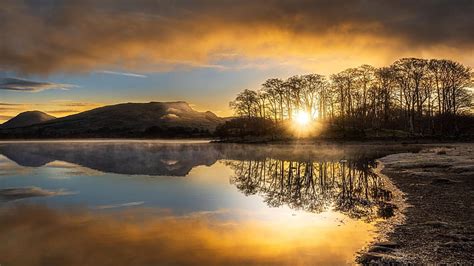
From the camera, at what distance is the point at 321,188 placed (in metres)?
23.3

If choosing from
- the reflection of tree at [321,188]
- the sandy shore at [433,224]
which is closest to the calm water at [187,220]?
the reflection of tree at [321,188]

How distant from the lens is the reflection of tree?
17422mm

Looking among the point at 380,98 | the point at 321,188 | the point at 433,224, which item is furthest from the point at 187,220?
the point at 380,98

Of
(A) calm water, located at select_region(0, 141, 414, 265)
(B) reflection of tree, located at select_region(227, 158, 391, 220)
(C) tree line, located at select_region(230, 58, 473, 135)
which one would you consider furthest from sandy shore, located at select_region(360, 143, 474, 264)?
(C) tree line, located at select_region(230, 58, 473, 135)

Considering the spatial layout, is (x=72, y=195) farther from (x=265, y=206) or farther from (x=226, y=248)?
(x=226, y=248)

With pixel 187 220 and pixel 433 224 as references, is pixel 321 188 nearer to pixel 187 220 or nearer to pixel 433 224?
pixel 433 224

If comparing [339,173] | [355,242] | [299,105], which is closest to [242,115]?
[299,105]

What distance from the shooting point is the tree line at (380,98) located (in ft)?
281

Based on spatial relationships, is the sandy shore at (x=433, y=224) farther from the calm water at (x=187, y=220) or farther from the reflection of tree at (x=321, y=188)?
the reflection of tree at (x=321, y=188)

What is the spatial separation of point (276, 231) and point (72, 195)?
43.3 feet

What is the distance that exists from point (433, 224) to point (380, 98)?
9118 cm

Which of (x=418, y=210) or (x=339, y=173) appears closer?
(x=418, y=210)

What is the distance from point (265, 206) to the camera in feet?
59.6

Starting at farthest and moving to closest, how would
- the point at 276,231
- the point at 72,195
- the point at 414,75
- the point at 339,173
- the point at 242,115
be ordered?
the point at 242,115 → the point at 414,75 → the point at 339,173 → the point at 72,195 → the point at 276,231
